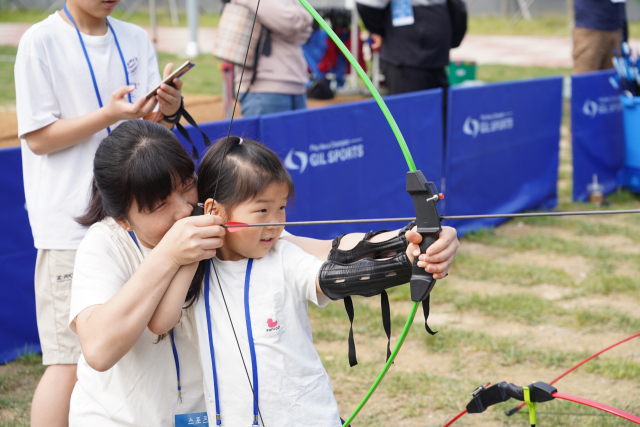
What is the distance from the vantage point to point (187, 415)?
1586 millimetres

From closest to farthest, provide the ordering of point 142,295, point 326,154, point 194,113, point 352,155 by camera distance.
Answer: point 142,295 < point 326,154 < point 352,155 < point 194,113

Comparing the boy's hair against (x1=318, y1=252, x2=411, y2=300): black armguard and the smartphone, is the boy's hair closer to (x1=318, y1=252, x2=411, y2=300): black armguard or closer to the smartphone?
(x1=318, y1=252, x2=411, y2=300): black armguard

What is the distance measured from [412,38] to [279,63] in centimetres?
118

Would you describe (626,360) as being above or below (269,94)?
below

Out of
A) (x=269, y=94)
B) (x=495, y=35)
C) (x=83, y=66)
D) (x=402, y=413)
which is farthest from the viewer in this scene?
(x=495, y=35)

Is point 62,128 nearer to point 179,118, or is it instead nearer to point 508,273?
point 179,118

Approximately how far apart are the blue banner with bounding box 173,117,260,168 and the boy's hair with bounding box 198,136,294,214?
147 centimetres

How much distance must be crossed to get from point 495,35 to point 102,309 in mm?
21538

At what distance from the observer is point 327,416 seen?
150 centimetres

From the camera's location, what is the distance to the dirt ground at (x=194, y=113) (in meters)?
5.81

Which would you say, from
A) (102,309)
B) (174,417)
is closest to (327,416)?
(174,417)

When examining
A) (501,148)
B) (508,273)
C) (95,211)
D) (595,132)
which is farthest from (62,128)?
(595,132)

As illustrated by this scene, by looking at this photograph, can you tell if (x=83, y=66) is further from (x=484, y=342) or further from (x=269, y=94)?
(x=484, y=342)

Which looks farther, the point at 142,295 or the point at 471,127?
the point at 471,127
